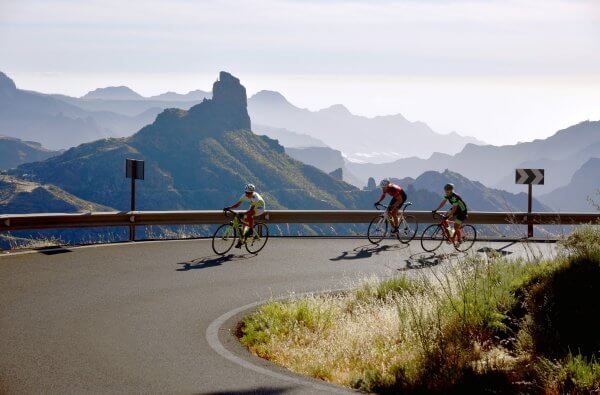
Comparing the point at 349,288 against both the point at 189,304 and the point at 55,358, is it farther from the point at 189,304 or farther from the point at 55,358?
the point at 55,358

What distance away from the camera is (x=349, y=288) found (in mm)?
11805

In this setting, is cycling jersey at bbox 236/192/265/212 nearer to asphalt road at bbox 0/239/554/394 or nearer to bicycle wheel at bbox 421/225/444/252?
asphalt road at bbox 0/239/554/394

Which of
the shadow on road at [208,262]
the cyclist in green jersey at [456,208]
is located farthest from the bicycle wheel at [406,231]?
the shadow on road at [208,262]

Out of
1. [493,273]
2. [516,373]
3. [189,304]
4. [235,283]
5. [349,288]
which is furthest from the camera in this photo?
[235,283]

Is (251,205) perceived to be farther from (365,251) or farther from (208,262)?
(365,251)

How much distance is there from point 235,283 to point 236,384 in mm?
6127

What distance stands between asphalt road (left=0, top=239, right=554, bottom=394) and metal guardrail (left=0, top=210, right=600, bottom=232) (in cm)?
94

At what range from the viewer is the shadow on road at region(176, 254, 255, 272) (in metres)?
14.7

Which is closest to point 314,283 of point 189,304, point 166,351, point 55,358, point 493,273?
point 189,304

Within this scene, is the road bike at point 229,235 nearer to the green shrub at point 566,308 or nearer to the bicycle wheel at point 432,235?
the bicycle wheel at point 432,235

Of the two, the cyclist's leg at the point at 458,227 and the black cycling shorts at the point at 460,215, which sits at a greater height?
the black cycling shorts at the point at 460,215

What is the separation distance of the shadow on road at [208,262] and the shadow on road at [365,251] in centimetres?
217

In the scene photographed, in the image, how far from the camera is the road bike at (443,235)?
722 inches

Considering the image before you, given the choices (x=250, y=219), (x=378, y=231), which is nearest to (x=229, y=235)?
(x=250, y=219)
